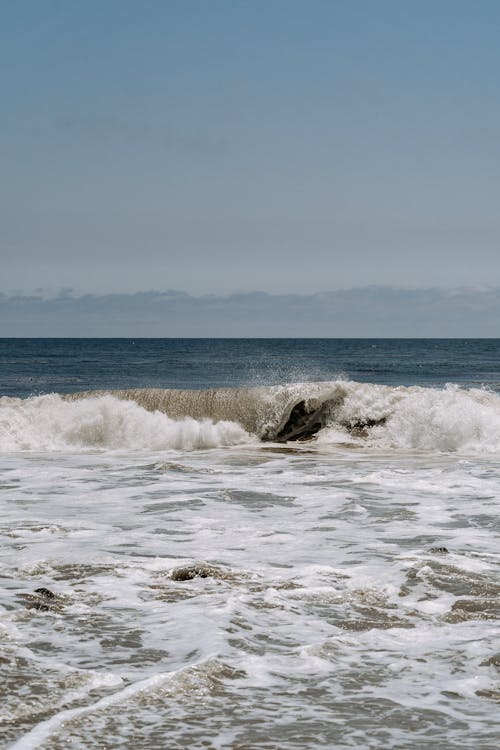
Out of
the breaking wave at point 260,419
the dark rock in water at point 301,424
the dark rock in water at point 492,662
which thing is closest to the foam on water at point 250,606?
the dark rock in water at point 492,662

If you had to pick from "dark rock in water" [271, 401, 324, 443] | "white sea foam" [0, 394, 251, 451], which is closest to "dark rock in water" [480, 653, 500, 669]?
→ "white sea foam" [0, 394, 251, 451]

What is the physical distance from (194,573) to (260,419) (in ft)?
46.6

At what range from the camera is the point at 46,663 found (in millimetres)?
4969

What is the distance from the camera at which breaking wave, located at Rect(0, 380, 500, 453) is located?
18812mm

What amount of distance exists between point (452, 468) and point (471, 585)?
26.8ft

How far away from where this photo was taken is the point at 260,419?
2130cm

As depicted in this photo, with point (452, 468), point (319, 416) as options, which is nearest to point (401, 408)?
point (319, 416)

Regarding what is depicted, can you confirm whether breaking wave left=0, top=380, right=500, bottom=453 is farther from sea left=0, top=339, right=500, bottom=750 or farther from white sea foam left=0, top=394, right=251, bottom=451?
sea left=0, top=339, right=500, bottom=750

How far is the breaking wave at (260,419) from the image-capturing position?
741 inches

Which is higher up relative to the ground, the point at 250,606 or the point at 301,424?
the point at 301,424

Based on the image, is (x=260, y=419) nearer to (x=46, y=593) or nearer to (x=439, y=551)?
(x=439, y=551)

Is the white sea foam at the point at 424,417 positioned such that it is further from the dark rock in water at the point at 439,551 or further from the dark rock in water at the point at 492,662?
the dark rock in water at the point at 492,662

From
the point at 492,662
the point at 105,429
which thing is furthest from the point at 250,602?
the point at 105,429

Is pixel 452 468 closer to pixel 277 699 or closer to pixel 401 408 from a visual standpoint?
pixel 401 408
